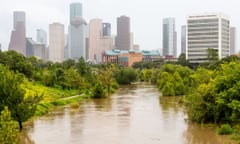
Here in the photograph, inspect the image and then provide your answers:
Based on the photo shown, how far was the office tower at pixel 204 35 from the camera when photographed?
126m

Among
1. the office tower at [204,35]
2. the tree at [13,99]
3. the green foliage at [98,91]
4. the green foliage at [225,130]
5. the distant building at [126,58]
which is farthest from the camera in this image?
the distant building at [126,58]

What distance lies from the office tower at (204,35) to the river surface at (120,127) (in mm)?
86235

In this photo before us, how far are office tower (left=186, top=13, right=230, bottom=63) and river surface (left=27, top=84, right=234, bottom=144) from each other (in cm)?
8624

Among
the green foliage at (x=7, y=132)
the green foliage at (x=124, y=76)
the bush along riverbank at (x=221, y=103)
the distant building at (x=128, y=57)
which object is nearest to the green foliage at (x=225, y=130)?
the bush along riverbank at (x=221, y=103)

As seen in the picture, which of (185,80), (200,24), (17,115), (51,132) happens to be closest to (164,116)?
(51,132)

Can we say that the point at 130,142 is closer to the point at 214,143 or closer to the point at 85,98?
the point at 214,143

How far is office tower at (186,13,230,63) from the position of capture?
125938 mm

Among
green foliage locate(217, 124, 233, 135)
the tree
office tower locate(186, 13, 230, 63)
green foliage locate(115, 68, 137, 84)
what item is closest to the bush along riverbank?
green foliage locate(217, 124, 233, 135)

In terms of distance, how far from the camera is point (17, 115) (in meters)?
27.7

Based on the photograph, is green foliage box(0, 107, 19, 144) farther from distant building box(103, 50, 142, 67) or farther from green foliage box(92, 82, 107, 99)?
distant building box(103, 50, 142, 67)

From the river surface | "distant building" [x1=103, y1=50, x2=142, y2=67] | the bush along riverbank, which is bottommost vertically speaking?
the river surface

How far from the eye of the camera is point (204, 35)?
12650cm

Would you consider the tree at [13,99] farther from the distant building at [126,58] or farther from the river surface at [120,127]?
the distant building at [126,58]

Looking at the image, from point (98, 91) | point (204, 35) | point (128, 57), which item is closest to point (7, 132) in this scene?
point (98, 91)
